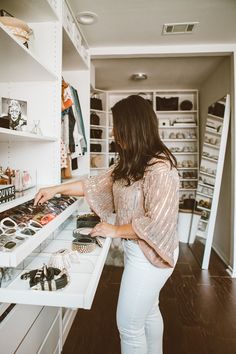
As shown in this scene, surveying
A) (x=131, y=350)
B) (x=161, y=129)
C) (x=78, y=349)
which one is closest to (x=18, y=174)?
(x=131, y=350)

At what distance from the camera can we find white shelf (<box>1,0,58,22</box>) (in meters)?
1.47

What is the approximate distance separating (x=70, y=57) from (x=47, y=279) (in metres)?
1.91

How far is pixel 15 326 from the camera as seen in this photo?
1.20 meters

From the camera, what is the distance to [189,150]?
5.01 metres

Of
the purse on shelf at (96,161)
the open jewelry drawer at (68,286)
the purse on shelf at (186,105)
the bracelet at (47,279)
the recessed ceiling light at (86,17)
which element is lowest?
the open jewelry drawer at (68,286)

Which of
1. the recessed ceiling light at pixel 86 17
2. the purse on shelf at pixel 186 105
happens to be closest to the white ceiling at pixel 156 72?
the purse on shelf at pixel 186 105

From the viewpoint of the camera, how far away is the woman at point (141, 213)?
1085mm

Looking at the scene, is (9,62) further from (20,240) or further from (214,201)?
(214,201)

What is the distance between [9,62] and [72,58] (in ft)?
3.56

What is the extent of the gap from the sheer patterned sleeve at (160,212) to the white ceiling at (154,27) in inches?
59.9

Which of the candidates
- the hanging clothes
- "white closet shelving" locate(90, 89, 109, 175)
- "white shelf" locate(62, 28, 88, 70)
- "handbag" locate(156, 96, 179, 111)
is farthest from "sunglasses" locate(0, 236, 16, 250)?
"handbag" locate(156, 96, 179, 111)

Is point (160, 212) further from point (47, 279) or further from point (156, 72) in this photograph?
point (156, 72)

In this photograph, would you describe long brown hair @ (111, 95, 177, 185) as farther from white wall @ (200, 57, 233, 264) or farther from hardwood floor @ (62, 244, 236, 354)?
white wall @ (200, 57, 233, 264)

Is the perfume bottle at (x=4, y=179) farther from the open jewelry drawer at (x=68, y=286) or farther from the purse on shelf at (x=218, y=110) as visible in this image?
the purse on shelf at (x=218, y=110)
